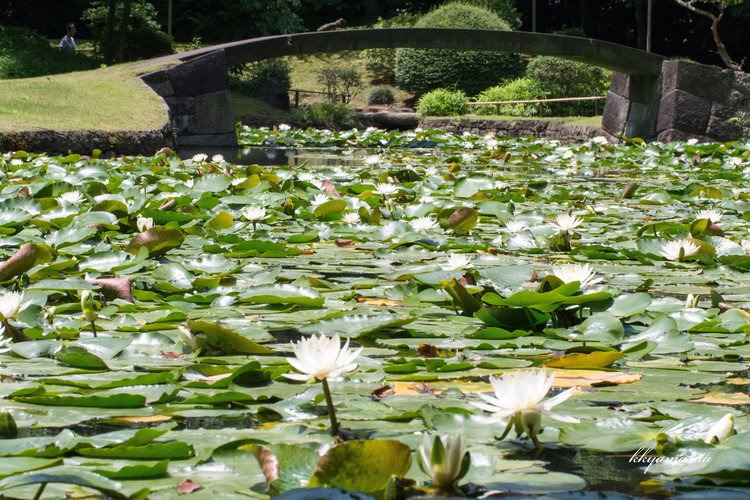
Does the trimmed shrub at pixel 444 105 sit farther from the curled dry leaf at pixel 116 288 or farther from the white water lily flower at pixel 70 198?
the curled dry leaf at pixel 116 288

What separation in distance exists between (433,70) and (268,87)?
3.89m

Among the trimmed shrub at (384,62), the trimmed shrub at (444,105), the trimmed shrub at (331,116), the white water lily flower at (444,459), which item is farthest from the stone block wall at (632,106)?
the white water lily flower at (444,459)

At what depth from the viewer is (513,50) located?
1216 centimetres

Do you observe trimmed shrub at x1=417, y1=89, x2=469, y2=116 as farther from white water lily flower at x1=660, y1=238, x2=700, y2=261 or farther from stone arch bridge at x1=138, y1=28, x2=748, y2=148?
white water lily flower at x1=660, y1=238, x2=700, y2=261

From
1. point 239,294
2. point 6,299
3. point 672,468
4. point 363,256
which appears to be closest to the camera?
point 672,468

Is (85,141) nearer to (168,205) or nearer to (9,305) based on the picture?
(168,205)

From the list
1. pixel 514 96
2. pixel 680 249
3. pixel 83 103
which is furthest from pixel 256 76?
pixel 680 249

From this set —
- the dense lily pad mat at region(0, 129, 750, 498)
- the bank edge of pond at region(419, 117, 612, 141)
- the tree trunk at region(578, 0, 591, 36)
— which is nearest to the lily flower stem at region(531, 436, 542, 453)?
the dense lily pad mat at region(0, 129, 750, 498)

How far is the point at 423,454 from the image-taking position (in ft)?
2.81

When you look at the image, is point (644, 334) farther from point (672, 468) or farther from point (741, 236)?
point (741, 236)

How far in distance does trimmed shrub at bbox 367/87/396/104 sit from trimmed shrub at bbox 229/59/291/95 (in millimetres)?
1939

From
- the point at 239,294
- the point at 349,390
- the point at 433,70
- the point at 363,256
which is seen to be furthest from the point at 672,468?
the point at 433,70

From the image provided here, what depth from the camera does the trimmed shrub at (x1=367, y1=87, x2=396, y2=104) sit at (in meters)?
20.7

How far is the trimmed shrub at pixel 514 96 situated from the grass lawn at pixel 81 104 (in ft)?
28.9
